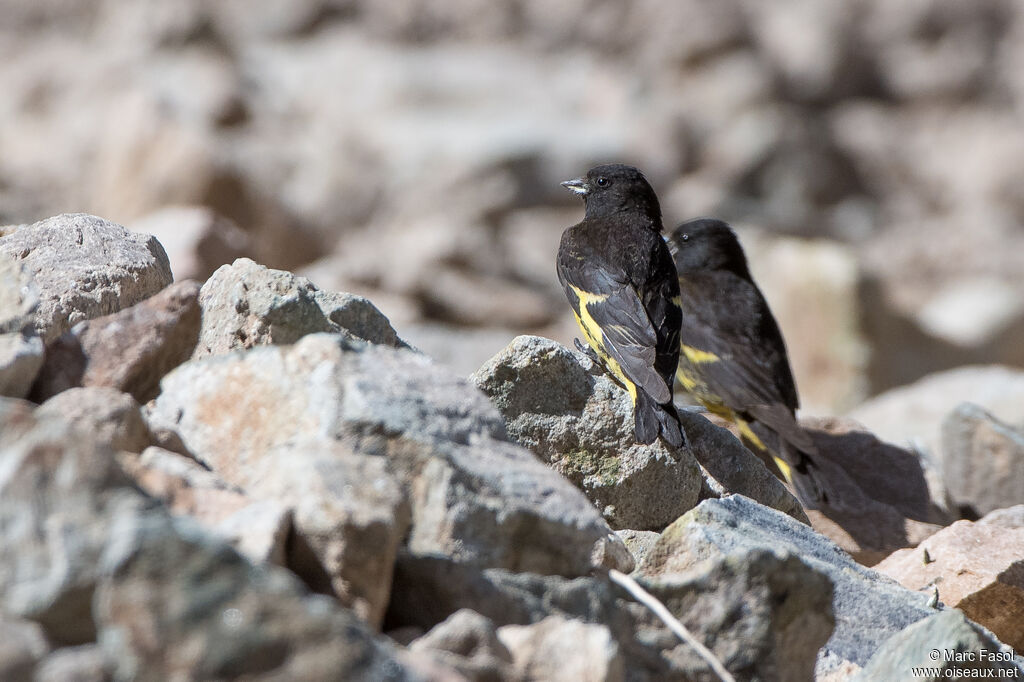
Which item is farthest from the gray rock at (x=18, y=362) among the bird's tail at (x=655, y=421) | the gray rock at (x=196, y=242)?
the gray rock at (x=196, y=242)

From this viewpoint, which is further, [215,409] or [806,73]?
[806,73]

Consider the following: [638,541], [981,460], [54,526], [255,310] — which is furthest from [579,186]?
[54,526]

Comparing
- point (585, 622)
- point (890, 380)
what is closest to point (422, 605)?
point (585, 622)

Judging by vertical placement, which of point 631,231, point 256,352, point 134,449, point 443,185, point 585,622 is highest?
point 443,185

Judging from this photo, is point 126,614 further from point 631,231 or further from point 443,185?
point 443,185

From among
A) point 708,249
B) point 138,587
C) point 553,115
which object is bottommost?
point 138,587

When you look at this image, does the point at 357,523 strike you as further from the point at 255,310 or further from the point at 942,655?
the point at 942,655

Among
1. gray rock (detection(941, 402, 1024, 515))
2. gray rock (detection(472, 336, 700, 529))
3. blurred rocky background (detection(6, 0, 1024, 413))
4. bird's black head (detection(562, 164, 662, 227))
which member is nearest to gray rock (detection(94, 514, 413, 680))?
gray rock (detection(472, 336, 700, 529))
